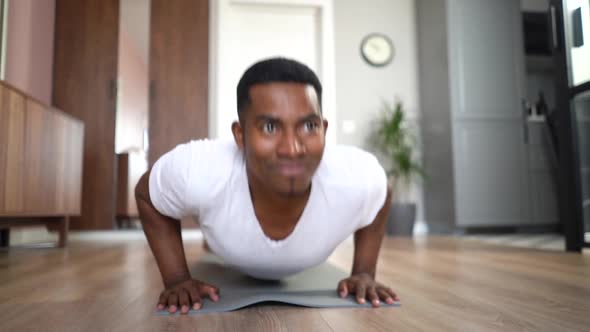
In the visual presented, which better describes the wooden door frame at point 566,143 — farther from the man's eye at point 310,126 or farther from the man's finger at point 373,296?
the man's eye at point 310,126

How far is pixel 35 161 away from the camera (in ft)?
8.64

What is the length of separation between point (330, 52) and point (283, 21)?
1.82 ft

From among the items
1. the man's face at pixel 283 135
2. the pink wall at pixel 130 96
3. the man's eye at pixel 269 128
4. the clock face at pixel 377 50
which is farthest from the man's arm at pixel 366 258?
the clock face at pixel 377 50

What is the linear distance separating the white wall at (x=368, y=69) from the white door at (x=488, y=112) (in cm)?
63

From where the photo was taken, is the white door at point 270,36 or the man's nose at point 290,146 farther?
the white door at point 270,36

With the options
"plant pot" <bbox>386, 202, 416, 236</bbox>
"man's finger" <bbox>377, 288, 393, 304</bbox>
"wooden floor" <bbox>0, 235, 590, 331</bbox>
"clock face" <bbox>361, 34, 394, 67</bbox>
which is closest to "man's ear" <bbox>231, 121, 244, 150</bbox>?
"wooden floor" <bbox>0, 235, 590, 331</bbox>

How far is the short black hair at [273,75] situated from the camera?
2.96 ft

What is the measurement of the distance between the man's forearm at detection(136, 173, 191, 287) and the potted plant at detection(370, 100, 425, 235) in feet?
10.5

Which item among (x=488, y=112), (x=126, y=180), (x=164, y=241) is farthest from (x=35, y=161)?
(x=488, y=112)

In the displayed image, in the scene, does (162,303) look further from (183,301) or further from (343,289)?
(343,289)

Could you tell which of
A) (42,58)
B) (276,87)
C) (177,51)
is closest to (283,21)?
(177,51)

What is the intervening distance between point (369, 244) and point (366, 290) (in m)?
0.14

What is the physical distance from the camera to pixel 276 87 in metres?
0.89

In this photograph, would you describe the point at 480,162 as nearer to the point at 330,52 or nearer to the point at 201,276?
the point at 330,52
